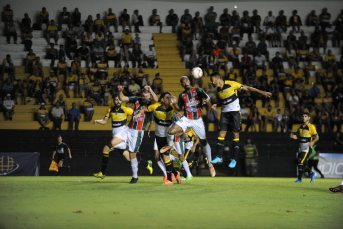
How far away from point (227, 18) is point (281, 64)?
188 inches

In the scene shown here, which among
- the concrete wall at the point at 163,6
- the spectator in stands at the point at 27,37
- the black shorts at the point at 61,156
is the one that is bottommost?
the black shorts at the point at 61,156

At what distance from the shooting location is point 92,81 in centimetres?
2534

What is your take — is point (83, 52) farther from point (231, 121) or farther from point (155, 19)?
point (231, 121)

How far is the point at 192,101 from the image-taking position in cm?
1211

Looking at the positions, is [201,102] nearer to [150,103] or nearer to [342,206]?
Answer: [150,103]

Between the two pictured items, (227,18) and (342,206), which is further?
(227,18)

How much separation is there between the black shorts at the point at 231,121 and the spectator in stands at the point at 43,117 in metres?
12.2

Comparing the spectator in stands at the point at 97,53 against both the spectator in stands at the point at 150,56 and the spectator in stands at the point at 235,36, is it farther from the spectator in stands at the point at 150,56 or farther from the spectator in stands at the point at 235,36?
the spectator in stands at the point at 235,36

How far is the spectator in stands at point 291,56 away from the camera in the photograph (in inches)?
1123

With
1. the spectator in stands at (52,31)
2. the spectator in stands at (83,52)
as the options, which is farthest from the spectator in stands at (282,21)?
the spectator in stands at (52,31)

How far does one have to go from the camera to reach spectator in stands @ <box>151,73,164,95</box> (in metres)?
24.6

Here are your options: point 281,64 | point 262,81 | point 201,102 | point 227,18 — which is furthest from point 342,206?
point 227,18

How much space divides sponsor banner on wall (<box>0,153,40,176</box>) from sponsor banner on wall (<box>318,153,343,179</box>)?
516 inches

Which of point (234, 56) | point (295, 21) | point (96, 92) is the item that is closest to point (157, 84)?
point (96, 92)
